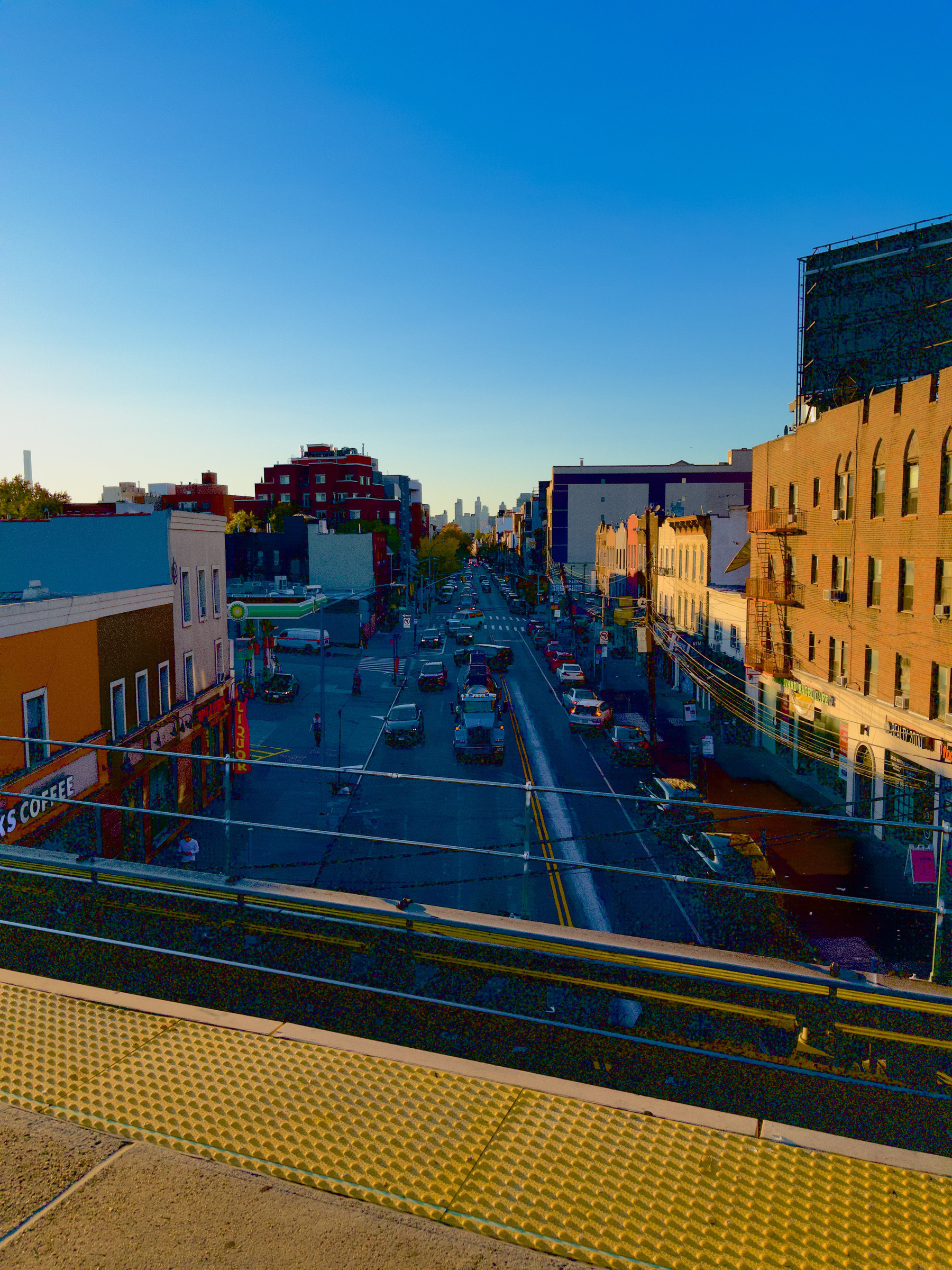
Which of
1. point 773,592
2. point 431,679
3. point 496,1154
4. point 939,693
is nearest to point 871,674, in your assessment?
point 939,693

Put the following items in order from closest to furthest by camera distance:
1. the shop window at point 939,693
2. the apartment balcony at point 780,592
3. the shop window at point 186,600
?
the shop window at point 939,693 → the shop window at point 186,600 → the apartment balcony at point 780,592

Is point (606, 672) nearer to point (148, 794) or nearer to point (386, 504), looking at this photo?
point (148, 794)

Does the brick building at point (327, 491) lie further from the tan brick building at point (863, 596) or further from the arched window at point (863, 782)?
the arched window at point (863, 782)

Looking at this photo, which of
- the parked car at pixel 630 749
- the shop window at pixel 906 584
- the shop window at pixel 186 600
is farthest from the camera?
the parked car at pixel 630 749

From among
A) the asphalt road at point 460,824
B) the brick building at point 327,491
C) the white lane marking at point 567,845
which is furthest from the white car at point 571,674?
the brick building at point 327,491

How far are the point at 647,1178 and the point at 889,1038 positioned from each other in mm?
2936

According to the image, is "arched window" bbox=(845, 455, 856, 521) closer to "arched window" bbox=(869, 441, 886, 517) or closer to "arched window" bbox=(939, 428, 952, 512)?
"arched window" bbox=(869, 441, 886, 517)

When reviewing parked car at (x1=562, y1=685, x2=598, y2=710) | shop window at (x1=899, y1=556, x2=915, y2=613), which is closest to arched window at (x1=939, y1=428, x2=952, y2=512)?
shop window at (x1=899, y1=556, x2=915, y2=613)

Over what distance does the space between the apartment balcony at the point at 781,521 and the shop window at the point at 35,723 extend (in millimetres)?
26203

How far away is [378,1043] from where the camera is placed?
5.17 meters

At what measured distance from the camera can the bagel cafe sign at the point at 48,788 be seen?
51.6 feet

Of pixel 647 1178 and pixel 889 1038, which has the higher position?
pixel 647 1178

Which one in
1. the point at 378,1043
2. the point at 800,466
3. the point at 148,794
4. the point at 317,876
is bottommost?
the point at 317,876

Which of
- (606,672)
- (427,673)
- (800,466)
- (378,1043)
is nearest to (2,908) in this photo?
(378,1043)
